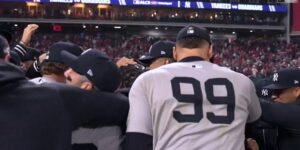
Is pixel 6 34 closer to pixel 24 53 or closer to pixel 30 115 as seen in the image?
pixel 24 53

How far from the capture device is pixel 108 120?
7.43ft

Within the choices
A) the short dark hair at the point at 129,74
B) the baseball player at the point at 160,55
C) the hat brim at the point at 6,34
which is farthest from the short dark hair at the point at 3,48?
the baseball player at the point at 160,55

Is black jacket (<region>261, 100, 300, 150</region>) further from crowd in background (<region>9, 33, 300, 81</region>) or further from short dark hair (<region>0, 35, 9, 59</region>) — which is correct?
crowd in background (<region>9, 33, 300, 81</region>)

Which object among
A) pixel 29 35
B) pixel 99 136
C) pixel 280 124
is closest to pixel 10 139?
pixel 99 136

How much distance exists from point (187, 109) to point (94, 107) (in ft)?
1.37

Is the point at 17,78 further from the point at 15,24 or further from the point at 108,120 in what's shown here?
the point at 15,24

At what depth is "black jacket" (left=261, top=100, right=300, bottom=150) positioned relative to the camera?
100 inches

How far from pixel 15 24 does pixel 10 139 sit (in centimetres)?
3919

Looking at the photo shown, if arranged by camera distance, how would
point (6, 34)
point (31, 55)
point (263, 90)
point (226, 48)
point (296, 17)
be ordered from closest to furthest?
point (263, 90), point (6, 34), point (31, 55), point (226, 48), point (296, 17)

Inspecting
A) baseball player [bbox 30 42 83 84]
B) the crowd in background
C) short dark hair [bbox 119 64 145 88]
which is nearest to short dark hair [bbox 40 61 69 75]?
baseball player [bbox 30 42 83 84]

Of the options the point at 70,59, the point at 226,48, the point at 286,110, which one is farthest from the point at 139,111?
the point at 226,48

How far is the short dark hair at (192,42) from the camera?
2.43 m

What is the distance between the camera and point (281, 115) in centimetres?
255

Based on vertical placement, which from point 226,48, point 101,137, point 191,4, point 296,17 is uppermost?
point 191,4
